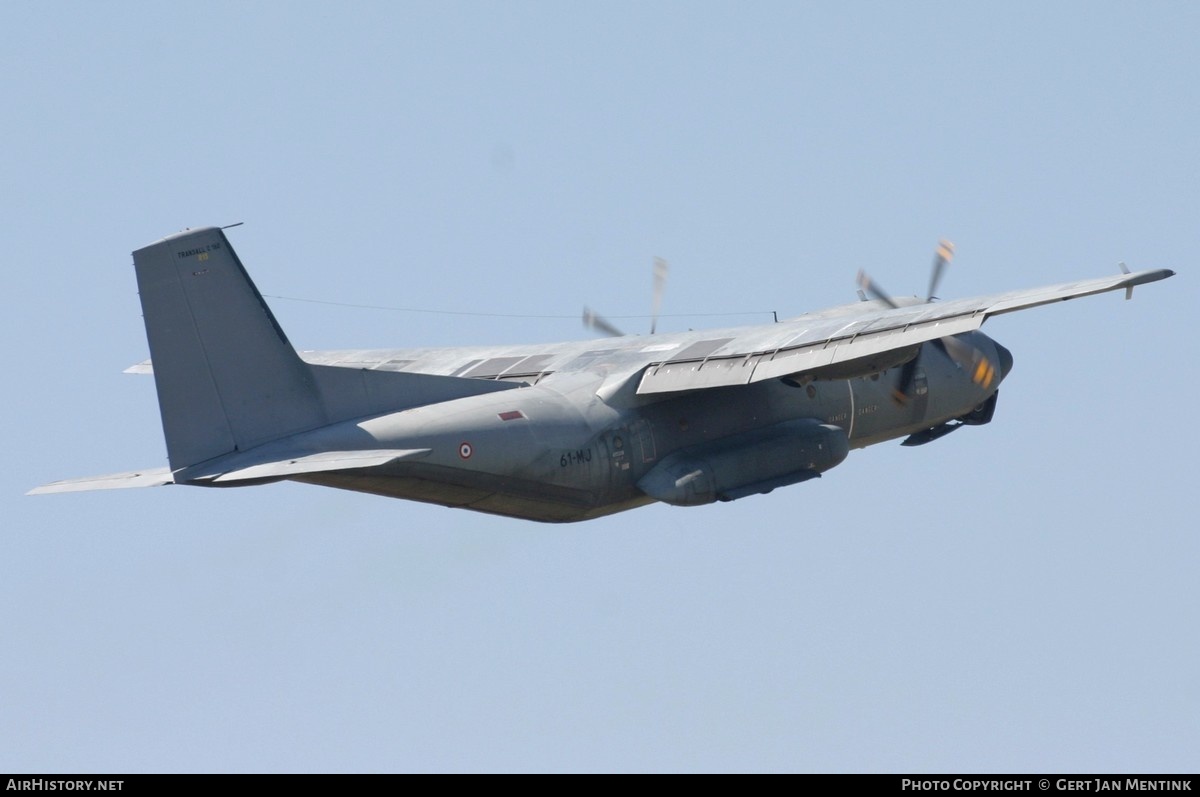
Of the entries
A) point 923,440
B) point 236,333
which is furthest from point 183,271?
point 923,440

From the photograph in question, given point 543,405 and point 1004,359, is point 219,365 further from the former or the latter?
point 1004,359

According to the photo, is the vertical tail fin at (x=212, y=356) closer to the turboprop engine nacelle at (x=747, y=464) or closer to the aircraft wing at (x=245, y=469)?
the aircraft wing at (x=245, y=469)

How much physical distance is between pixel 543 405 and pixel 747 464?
355 cm

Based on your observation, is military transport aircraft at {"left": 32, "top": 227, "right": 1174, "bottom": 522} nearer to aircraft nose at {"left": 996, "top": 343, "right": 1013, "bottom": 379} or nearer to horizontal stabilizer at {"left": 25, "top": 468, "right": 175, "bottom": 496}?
horizontal stabilizer at {"left": 25, "top": 468, "right": 175, "bottom": 496}

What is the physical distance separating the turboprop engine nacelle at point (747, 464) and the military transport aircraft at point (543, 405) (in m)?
0.03

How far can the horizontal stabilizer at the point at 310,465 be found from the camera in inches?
885

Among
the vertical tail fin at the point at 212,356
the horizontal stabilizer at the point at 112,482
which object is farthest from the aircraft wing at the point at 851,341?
the horizontal stabilizer at the point at 112,482

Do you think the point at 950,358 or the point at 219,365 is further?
the point at 950,358

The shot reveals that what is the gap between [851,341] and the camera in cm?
2575

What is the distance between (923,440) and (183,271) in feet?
47.9

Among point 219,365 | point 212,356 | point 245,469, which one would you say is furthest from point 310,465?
point 212,356

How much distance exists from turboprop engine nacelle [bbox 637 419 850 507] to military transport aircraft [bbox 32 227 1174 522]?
32 millimetres
